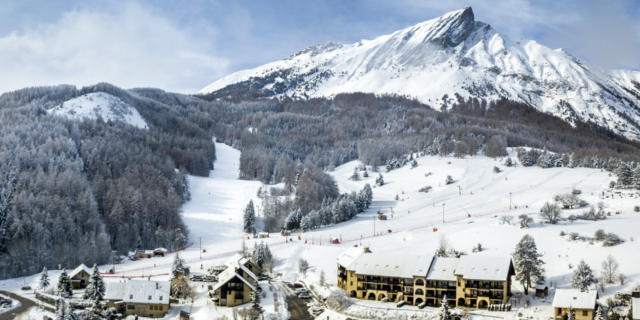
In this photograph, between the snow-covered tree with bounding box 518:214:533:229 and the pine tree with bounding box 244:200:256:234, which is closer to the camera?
the snow-covered tree with bounding box 518:214:533:229

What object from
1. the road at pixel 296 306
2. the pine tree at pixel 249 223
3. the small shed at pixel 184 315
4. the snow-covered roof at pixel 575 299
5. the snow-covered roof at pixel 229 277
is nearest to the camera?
the snow-covered roof at pixel 575 299

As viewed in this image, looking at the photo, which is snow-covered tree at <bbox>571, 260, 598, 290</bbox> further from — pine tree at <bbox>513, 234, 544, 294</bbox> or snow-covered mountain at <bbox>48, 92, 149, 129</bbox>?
snow-covered mountain at <bbox>48, 92, 149, 129</bbox>

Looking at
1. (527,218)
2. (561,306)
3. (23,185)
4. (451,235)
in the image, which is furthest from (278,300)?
(23,185)

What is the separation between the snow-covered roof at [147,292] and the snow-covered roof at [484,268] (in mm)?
29901

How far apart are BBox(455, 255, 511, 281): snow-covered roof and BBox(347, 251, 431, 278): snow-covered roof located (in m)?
3.88

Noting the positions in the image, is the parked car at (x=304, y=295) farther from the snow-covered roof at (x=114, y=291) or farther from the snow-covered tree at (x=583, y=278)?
the snow-covered tree at (x=583, y=278)

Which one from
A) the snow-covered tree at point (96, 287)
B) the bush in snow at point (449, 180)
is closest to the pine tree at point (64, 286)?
the snow-covered tree at point (96, 287)

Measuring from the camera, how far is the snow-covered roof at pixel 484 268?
58.4 meters

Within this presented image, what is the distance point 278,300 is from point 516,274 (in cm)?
2519

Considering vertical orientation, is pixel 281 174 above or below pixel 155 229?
above

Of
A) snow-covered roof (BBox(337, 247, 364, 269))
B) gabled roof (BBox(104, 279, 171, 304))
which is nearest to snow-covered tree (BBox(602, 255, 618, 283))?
Result: snow-covered roof (BBox(337, 247, 364, 269))

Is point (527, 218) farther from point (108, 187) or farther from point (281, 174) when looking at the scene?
point (281, 174)

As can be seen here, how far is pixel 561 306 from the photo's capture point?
170 ft

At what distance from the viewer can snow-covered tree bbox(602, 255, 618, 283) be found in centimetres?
5948
